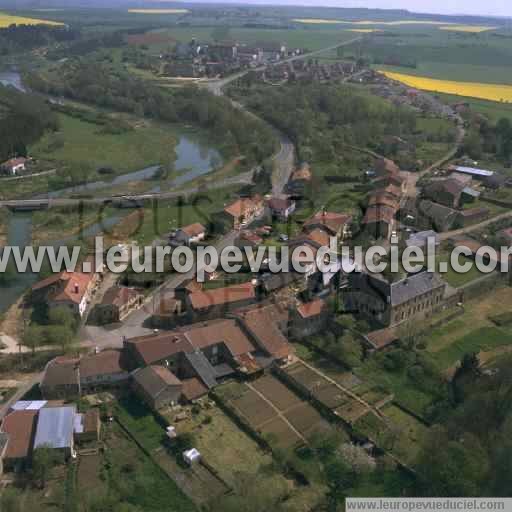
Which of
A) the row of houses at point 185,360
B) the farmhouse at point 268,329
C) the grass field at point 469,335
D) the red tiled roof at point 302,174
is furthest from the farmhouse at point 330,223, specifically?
the row of houses at point 185,360

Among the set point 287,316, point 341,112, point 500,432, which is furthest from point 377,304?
point 341,112

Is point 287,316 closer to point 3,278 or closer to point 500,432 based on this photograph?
point 500,432

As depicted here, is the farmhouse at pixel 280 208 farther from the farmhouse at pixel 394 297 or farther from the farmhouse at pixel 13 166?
the farmhouse at pixel 13 166

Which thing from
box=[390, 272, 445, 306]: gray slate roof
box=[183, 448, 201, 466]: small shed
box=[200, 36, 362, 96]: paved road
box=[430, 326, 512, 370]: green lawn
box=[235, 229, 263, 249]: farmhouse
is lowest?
box=[183, 448, 201, 466]: small shed

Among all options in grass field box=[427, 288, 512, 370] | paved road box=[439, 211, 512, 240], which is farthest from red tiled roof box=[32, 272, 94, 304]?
paved road box=[439, 211, 512, 240]

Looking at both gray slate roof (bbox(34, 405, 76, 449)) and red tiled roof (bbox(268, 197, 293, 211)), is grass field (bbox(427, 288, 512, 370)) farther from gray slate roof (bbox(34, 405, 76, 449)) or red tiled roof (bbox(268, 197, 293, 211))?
red tiled roof (bbox(268, 197, 293, 211))

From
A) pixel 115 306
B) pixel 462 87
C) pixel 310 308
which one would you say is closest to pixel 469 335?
pixel 310 308
